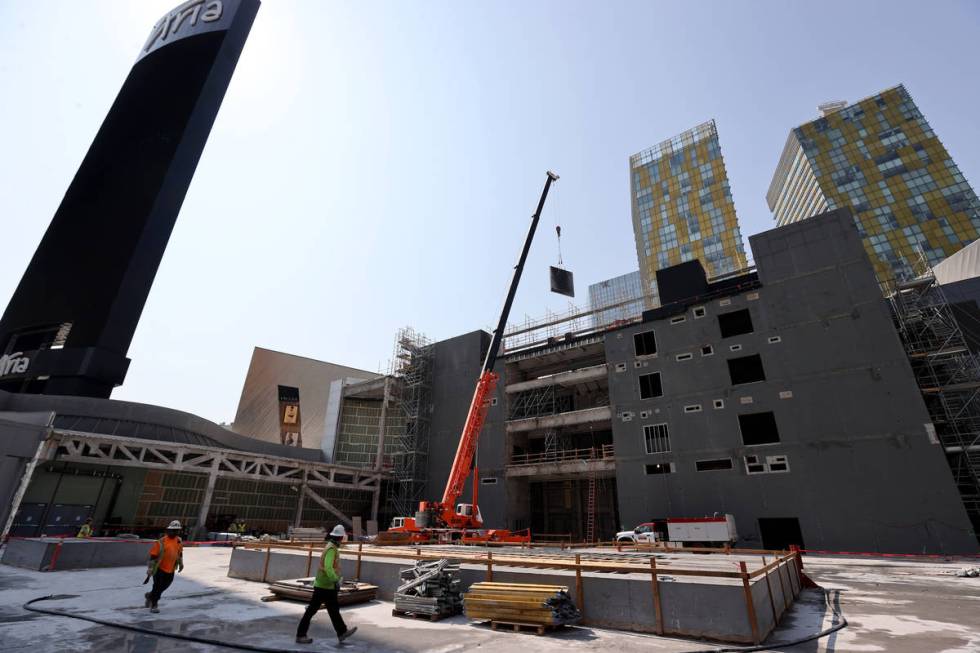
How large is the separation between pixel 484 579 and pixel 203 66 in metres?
58.4

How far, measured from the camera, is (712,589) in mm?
8031

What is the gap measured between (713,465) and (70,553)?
3305 centimetres

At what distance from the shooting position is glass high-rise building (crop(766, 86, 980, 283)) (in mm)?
71125

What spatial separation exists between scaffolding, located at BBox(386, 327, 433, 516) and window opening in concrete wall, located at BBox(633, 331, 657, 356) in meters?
20.5

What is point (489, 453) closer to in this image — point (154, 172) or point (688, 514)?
point (688, 514)

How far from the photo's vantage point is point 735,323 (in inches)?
1307

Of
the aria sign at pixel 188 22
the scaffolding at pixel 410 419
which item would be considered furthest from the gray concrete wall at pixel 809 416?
the aria sign at pixel 188 22

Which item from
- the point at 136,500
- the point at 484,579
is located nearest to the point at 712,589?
the point at 484,579

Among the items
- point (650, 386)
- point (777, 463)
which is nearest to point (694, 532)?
point (777, 463)

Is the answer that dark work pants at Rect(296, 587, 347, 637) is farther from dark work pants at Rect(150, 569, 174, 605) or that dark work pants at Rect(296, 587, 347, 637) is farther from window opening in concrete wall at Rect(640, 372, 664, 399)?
window opening in concrete wall at Rect(640, 372, 664, 399)

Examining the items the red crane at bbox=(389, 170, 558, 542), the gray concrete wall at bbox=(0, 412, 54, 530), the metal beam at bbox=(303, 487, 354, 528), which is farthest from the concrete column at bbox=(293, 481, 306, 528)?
the gray concrete wall at bbox=(0, 412, 54, 530)

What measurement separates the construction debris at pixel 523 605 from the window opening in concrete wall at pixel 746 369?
27414mm

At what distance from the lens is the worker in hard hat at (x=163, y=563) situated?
385 inches

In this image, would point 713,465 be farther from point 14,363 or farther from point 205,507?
point 14,363
